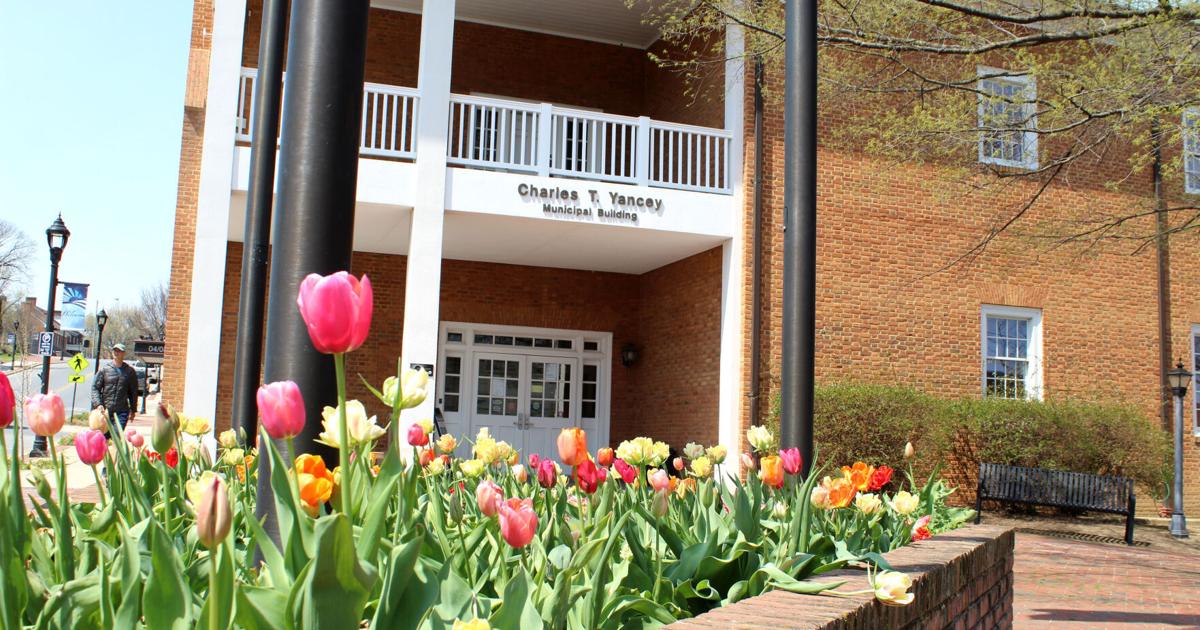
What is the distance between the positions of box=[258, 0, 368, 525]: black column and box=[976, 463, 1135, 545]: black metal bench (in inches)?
513

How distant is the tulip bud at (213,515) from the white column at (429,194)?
1130 centimetres

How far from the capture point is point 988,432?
15.0m

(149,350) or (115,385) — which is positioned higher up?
(149,350)

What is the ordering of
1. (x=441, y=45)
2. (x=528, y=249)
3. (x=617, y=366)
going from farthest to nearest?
(x=617, y=366) < (x=528, y=249) < (x=441, y=45)

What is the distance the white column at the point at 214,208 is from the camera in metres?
11.9

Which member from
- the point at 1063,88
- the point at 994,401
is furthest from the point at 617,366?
the point at 1063,88

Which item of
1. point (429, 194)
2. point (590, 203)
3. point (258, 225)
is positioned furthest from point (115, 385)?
point (258, 225)

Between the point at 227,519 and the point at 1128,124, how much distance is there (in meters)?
10.2

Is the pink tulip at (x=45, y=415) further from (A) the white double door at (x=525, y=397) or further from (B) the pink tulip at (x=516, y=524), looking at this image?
(A) the white double door at (x=525, y=397)

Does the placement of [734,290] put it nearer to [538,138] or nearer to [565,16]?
[538,138]

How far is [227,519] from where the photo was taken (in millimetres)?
1256

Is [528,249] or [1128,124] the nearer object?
[1128,124]

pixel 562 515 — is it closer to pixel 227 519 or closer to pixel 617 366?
pixel 227 519

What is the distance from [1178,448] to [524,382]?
10.3m
